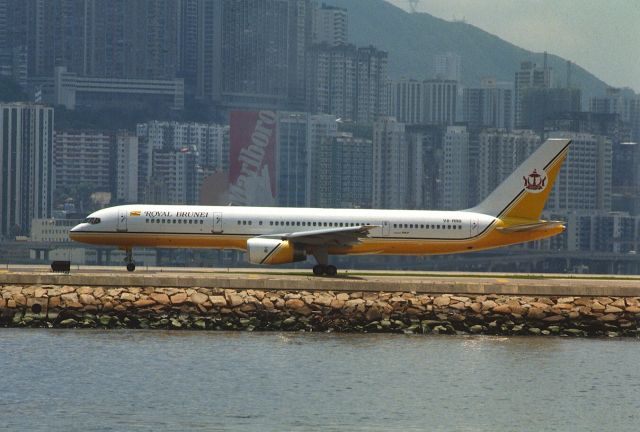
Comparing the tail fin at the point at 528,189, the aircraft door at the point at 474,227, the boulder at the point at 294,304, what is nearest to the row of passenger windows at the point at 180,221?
the boulder at the point at 294,304

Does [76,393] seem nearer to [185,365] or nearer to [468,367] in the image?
[185,365]

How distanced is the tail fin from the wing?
750 cm

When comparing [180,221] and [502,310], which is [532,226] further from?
[180,221]

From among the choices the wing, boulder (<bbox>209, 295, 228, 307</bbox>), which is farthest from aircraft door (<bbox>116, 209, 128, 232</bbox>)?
boulder (<bbox>209, 295, 228, 307</bbox>)

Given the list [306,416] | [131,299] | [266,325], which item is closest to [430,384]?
[306,416]

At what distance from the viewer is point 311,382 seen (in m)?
50.2

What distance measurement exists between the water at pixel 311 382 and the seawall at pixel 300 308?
0.79 metres

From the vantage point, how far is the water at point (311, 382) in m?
44.3

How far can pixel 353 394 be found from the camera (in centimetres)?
4850

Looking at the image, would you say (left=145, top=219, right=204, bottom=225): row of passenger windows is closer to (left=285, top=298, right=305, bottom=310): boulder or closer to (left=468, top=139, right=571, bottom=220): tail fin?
(left=285, top=298, right=305, bottom=310): boulder

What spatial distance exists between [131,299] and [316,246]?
1467cm

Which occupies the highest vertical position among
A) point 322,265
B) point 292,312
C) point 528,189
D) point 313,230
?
point 528,189

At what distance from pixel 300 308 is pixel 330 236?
1169 cm

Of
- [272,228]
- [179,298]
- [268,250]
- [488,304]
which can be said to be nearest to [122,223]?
[272,228]
